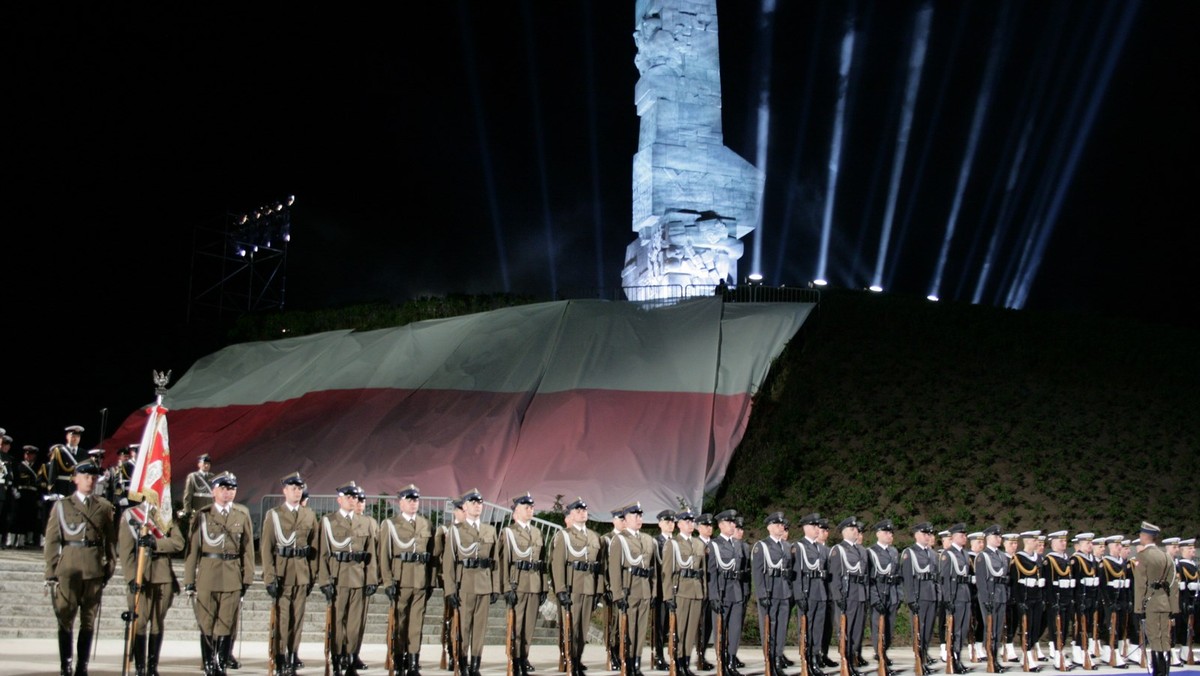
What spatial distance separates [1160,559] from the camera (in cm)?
1291

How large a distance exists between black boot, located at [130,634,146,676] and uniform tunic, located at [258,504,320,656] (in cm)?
119

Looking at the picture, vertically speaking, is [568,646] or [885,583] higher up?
[885,583]

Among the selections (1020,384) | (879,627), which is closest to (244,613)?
(879,627)

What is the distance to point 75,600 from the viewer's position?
9375 millimetres

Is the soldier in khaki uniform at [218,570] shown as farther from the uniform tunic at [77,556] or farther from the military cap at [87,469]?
the military cap at [87,469]

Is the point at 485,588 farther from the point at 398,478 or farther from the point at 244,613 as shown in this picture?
the point at 398,478

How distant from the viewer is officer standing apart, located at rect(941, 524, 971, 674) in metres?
13.2

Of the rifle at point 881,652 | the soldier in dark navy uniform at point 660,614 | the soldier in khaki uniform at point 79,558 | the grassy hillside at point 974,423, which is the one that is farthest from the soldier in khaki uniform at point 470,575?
the grassy hillside at point 974,423

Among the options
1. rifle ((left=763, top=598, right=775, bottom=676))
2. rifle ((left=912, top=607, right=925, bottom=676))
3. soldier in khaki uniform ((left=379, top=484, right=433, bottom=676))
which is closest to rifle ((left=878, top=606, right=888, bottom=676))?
rifle ((left=912, top=607, right=925, bottom=676))

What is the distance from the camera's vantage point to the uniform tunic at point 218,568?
975 centimetres

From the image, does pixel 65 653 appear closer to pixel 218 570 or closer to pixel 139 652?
pixel 139 652

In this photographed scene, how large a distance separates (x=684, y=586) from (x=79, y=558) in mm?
6300

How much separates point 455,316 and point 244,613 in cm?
1542

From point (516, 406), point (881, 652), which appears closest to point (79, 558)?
point (881, 652)
